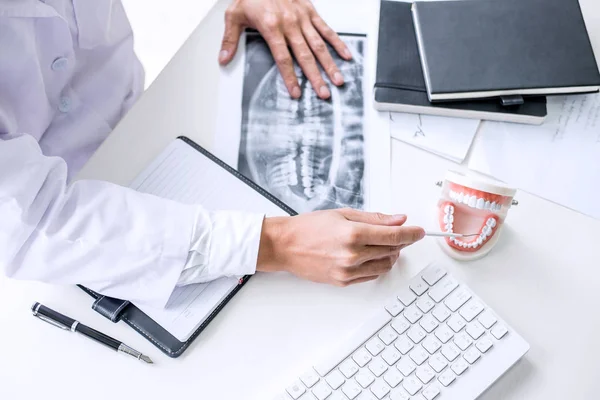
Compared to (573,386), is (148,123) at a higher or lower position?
higher

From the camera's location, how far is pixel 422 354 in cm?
69

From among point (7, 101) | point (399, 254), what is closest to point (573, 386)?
point (399, 254)

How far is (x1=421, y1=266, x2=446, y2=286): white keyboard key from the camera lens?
0.73 meters

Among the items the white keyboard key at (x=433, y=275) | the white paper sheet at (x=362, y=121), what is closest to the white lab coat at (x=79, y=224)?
the white paper sheet at (x=362, y=121)

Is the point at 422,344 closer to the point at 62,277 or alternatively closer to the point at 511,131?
the point at 511,131

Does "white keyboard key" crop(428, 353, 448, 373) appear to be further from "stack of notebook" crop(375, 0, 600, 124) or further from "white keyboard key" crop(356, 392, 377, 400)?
"stack of notebook" crop(375, 0, 600, 124)

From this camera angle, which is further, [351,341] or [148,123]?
[148,123]

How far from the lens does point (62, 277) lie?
72cm

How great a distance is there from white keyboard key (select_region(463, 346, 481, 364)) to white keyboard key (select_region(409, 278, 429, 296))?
0.28 feet

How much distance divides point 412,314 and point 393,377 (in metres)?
0.08

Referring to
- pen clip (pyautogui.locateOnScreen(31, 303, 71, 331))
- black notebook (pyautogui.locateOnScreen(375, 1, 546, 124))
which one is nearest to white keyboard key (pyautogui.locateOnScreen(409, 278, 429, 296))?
black notebook (pyautogui.locateOnScreen(375, 1, 546, 124))

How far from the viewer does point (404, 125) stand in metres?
0.84

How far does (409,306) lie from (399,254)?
74 millimetres

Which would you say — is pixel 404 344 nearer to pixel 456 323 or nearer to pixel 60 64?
pixel 456 323
